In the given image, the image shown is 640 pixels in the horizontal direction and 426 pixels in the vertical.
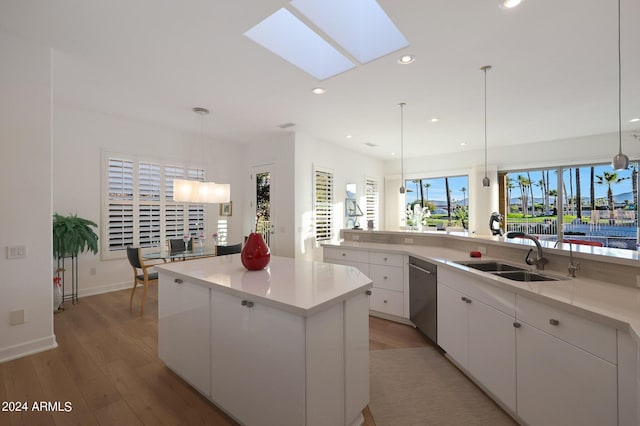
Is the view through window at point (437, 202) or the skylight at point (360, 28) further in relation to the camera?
the view through window at point (437, 202)

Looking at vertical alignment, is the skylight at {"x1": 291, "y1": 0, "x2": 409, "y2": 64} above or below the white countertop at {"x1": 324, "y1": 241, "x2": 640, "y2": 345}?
above

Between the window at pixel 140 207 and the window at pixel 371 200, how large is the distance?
4237mm

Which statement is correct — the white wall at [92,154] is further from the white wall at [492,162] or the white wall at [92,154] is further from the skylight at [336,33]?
the white wall at [492,162]

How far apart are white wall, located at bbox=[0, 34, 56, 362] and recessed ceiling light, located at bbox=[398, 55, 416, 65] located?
3.36 meters

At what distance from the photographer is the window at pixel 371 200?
7484mm

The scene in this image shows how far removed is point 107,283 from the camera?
4.51m

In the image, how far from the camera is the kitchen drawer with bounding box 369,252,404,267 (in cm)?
332

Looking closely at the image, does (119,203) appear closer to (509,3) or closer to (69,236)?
(69,236)

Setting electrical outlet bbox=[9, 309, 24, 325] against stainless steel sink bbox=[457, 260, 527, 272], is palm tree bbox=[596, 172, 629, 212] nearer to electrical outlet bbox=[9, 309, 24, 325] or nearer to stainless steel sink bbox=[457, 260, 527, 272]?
stainless steel sink bbox=[457, 260, 527, 272]

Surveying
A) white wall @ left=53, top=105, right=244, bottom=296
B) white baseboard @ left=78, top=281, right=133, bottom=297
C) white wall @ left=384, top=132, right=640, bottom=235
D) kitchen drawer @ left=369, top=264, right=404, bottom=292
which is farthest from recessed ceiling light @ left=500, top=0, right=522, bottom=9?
white baseboard @ left=78, top=281, right=133, bottom=297

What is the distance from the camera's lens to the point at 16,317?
8.25 ft

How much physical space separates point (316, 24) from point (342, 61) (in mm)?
760

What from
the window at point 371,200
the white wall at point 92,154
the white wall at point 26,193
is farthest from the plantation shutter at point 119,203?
the window at point 371,200

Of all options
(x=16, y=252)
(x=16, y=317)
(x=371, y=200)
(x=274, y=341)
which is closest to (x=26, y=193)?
(x=16, y=252)
